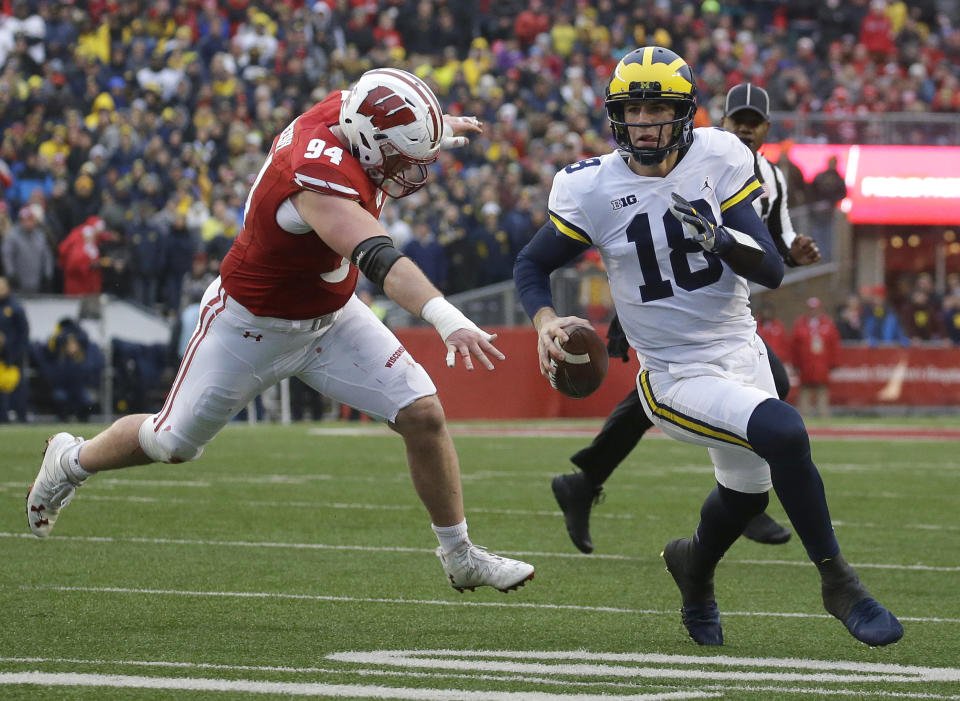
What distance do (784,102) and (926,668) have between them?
20.0 metres

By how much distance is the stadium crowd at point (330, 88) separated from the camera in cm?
1677

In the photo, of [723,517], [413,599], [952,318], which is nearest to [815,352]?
[952,318]

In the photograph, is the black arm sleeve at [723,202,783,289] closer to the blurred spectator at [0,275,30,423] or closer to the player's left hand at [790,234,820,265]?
the player's left hand at [790,234,820,265]

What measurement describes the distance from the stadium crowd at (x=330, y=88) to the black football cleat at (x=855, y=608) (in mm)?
11709

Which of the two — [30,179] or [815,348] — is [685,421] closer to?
[30,179]

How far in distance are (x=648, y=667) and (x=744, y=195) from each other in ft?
4.97

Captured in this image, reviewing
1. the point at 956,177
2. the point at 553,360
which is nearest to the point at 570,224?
the point at 553,360

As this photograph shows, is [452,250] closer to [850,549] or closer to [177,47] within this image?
[177,47]

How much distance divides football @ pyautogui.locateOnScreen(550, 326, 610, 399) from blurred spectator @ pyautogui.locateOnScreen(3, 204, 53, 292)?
38.8 ft

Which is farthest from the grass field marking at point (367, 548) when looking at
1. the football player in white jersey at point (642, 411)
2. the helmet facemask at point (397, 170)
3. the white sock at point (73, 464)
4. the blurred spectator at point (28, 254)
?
the blurred spectator at point (28, 254)

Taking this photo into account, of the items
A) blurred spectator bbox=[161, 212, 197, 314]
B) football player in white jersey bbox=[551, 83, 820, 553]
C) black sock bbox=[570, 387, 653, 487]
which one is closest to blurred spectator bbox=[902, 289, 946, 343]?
blurred spectator bbox=[161, 212, 197, 314]

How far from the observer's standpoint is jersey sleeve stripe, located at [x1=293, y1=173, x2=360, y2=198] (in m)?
4.87

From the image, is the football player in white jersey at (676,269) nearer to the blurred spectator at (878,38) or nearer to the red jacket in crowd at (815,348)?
the red jacket in crowd at (815,348)

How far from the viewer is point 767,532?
7.09 metres
